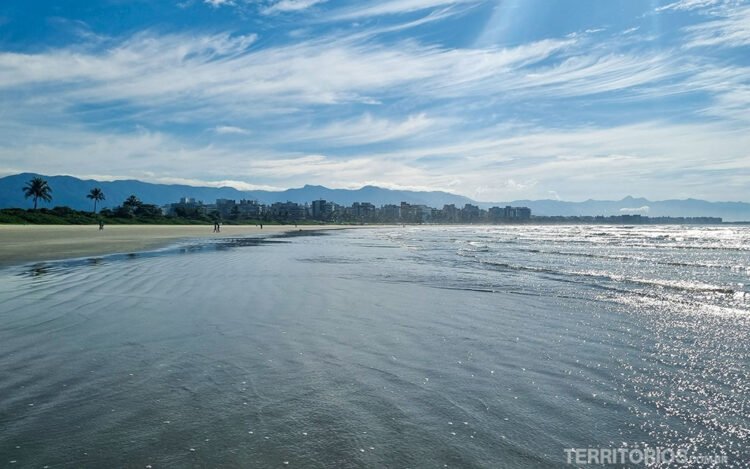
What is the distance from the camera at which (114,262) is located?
74.0ft

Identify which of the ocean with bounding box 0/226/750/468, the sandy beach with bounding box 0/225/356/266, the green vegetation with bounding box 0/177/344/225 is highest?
the green vegetation with bounding box 0/177/344/225

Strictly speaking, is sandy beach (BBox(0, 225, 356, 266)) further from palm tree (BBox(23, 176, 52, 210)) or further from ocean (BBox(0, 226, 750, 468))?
palm tree (BBox(23, 176, 52, 210))

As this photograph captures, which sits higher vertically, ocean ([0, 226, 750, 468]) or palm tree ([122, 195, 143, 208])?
palm tree ([122, 195, 143, 208])

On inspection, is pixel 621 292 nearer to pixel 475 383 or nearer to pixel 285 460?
pixel 475 383

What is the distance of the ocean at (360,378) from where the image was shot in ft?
14.5

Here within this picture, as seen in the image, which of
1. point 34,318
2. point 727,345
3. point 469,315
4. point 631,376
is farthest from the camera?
point 469,315

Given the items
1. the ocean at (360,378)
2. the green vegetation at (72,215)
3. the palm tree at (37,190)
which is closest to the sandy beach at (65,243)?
the ocean at (360,378)

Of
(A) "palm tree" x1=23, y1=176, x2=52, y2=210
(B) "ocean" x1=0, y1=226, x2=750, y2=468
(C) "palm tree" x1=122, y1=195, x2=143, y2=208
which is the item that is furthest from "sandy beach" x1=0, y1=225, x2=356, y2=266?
(C) "palm tree" x1=122, y1=195, x2=143, y2=208

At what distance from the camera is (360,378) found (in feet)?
21.1

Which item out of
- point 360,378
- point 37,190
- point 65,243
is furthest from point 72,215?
point 360,378

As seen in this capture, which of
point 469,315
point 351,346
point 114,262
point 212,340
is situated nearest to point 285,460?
→ point 351,346

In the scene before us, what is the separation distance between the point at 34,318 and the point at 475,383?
9.37m

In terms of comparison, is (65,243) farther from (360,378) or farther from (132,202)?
(132,202)

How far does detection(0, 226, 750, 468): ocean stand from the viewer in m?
4.41
